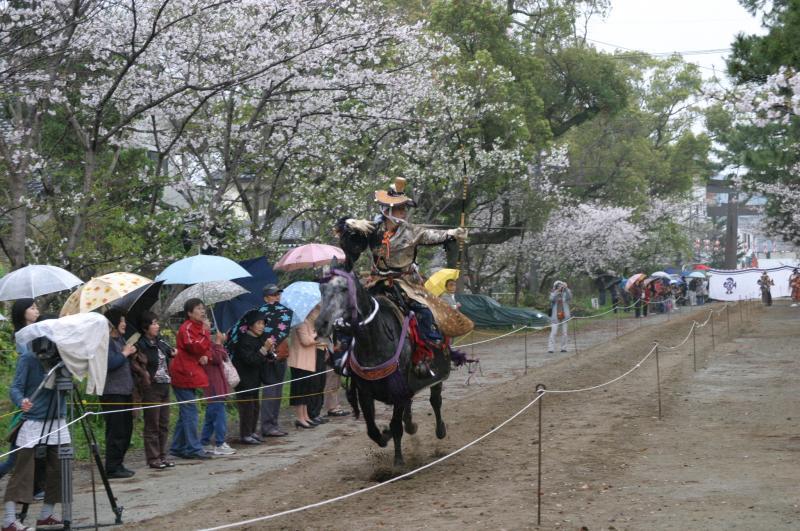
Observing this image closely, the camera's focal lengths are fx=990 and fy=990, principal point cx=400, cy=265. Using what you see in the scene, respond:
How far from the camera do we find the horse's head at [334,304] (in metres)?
9.48

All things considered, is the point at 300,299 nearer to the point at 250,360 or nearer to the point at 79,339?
the point at 250,360

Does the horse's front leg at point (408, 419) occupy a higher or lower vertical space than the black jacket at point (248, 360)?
lower

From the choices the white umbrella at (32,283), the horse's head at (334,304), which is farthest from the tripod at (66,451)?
the white umbrella at (32,283)

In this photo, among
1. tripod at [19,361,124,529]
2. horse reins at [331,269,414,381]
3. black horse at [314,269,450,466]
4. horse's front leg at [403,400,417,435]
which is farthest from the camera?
horse's front leg at [403,400,417,435]

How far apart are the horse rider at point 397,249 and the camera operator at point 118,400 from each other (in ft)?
8.56

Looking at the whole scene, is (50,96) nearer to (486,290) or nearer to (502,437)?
(502,437)

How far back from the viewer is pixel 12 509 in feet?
26.2

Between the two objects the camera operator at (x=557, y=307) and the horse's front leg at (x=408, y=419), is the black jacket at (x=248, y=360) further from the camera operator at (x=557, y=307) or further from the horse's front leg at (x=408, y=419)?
the camera operator at (x=557, y=307)

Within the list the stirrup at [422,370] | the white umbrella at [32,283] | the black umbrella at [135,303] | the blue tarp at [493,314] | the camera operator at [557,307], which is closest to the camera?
the stirrup at [422,370]

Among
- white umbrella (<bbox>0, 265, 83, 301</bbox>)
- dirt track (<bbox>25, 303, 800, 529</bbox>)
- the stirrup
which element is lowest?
dirt track (<bbox>25, 303, 800, 529</bbox>)

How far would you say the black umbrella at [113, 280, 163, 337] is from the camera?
11.2 meters

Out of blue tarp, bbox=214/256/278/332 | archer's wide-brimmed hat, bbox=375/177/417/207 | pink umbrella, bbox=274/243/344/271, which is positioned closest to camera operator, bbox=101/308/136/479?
archer's wide-brimmed hat, bbox=375/177/417/207

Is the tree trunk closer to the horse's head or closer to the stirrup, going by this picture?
the horse's head

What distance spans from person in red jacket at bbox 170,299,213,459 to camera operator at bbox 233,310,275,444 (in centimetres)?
111
